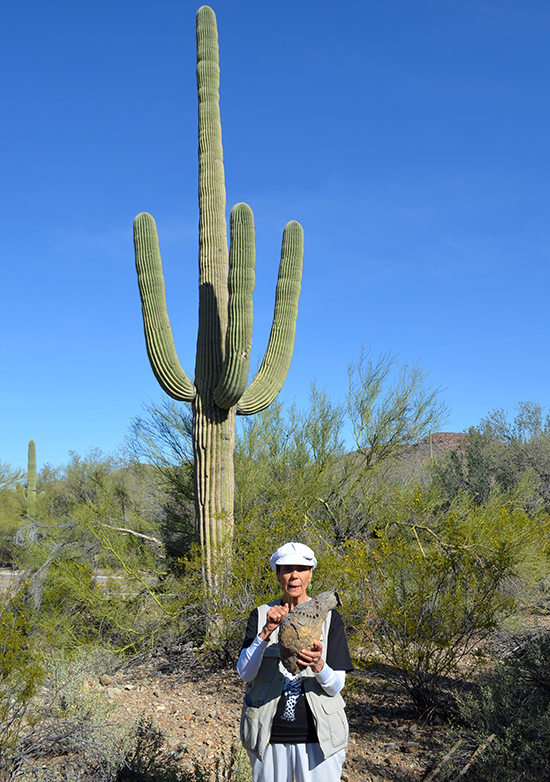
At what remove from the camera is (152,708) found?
19.3 feet

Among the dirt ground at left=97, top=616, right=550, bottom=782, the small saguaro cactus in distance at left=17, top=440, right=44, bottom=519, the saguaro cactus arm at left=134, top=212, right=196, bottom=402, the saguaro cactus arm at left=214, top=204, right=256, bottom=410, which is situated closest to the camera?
the dirt ground at left=97, top=616, right=550, bottom=782

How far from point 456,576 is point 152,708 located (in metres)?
3.13

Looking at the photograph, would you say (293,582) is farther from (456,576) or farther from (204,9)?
(204,9)

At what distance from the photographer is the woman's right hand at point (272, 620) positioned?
2.50 meters

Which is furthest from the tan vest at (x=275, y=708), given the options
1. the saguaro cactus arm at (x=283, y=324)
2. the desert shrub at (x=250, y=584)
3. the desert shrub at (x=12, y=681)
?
the saguaro cactus arm at (x=283, y=324)

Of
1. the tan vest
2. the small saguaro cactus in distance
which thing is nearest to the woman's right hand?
the tan vest

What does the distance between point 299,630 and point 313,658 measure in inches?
4.6

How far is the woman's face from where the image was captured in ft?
8.89

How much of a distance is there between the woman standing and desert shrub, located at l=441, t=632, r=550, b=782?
1.83m

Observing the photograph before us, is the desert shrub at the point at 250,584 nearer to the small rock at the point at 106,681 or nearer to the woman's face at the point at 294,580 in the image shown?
the small rock at the point at 106,681

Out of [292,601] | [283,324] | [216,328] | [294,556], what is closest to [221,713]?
[292,601]

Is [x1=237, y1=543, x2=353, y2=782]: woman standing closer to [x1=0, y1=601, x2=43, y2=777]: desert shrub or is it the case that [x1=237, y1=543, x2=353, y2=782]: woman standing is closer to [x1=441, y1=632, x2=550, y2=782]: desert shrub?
[x1=0, y1=601, x2=43, y2=777]: desert shrub

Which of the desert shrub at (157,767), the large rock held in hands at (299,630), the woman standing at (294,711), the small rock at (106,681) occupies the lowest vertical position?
the small rock at (106,681)

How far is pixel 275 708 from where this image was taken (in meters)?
2.56
